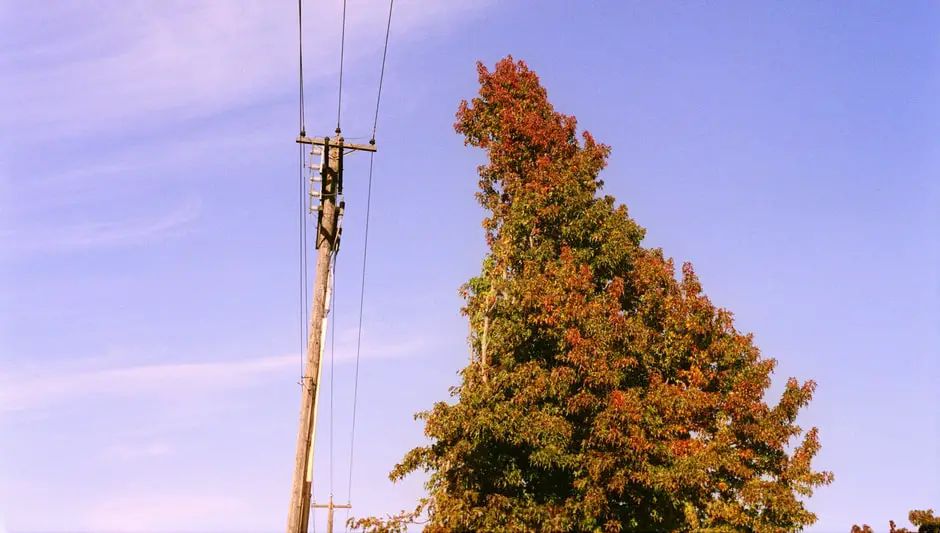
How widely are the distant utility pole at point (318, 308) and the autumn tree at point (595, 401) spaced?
4.98 m

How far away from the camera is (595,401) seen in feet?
70.2

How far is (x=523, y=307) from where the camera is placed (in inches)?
910

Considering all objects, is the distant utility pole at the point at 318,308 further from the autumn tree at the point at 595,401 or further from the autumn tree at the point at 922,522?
the autumn tree at the point at 922,522

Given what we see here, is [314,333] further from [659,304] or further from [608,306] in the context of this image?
[659,304]

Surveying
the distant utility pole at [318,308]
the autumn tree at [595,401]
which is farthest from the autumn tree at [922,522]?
the distant utility pole at [318,308]

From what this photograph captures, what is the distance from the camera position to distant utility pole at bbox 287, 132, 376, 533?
53.9ft

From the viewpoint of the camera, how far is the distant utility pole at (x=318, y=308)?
16.4m

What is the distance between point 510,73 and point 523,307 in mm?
9571

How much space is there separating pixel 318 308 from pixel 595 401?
7.71 metres

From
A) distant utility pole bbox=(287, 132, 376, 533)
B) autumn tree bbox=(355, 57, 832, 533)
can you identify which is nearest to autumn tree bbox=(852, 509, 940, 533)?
autumn tree bbox=(355, 57, 832, 533)

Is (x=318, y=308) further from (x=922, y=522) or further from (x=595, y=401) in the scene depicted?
(x=922, y=522)

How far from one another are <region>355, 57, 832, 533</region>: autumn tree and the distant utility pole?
498 centimetres

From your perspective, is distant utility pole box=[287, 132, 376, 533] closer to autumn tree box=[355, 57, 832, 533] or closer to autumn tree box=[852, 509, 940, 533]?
autumn tree box=[355, 57, 832, 533]

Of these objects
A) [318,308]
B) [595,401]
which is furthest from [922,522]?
[318,308]
